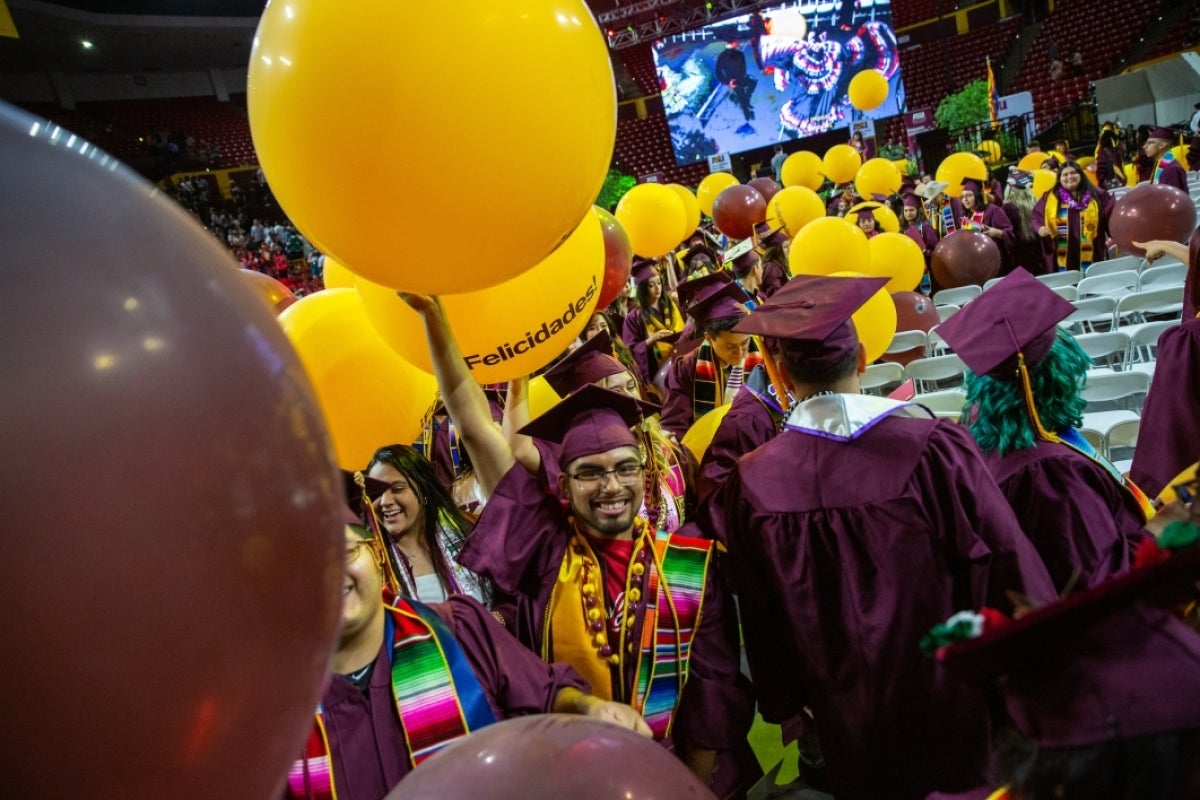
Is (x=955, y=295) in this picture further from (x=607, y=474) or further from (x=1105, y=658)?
(x=1105, y=658)

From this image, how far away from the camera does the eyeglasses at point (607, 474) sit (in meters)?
2.06

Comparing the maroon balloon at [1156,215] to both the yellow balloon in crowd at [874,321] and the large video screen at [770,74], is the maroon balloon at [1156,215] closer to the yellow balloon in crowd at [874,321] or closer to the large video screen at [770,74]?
the yellow balloon in crowd at [874,321]

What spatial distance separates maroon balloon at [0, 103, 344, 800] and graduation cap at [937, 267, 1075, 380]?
6.42ft

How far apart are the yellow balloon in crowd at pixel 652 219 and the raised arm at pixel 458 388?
398cm

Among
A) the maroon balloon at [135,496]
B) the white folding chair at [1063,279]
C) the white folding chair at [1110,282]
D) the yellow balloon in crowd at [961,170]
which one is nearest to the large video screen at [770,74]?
the yellow balloon in crowd at [961,170]

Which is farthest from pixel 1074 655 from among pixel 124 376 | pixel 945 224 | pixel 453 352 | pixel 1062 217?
pixel 945 224

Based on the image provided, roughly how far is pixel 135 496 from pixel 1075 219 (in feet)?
32.3

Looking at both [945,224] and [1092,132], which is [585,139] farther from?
[1092,132]

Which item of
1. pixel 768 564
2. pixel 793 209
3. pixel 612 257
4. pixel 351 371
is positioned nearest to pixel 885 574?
pixel 768 564

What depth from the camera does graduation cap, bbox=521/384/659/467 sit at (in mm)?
2066

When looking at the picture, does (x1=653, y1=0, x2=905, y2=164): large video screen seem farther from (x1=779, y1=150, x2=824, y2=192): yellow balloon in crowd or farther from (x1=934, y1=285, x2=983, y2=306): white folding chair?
(x1=934, y1=285, x2=983, y2=306): white folding chair

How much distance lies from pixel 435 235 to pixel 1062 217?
29.6 ft

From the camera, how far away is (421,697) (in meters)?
1.58

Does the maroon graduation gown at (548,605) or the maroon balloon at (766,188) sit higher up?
the maroon balloon at (766,188)
